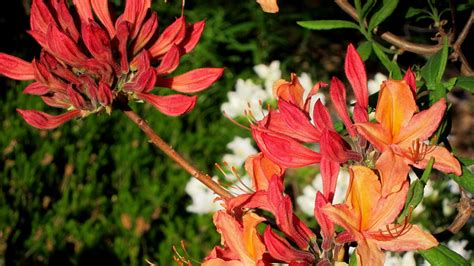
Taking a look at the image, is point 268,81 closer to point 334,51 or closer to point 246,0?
point 246,0

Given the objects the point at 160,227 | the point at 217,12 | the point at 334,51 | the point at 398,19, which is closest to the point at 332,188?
the point at 398,19

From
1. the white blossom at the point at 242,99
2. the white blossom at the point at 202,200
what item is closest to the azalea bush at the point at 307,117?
the white blossom at the point at 202,200

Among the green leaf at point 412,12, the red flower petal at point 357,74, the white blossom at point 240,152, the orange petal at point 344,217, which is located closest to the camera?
the orange petal at point 344,217

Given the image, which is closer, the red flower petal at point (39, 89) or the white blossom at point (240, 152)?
the red flower petal at point (39, 89)

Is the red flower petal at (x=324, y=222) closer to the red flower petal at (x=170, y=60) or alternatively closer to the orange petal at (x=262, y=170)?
the orange petal at (x=262, y=170)

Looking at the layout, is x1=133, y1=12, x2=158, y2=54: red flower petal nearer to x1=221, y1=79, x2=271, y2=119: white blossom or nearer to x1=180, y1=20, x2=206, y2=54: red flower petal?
x1=180, y1=20, x2=206, y2=54: red flower petal

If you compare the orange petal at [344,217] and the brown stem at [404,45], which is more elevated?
the orange petal at [344,217]

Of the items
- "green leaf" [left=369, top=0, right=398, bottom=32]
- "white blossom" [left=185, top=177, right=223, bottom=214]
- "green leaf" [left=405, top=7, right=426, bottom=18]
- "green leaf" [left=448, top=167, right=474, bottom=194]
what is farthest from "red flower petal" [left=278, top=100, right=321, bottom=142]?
"white blossom" [left=185, top=177, right=223, bottom=214]
